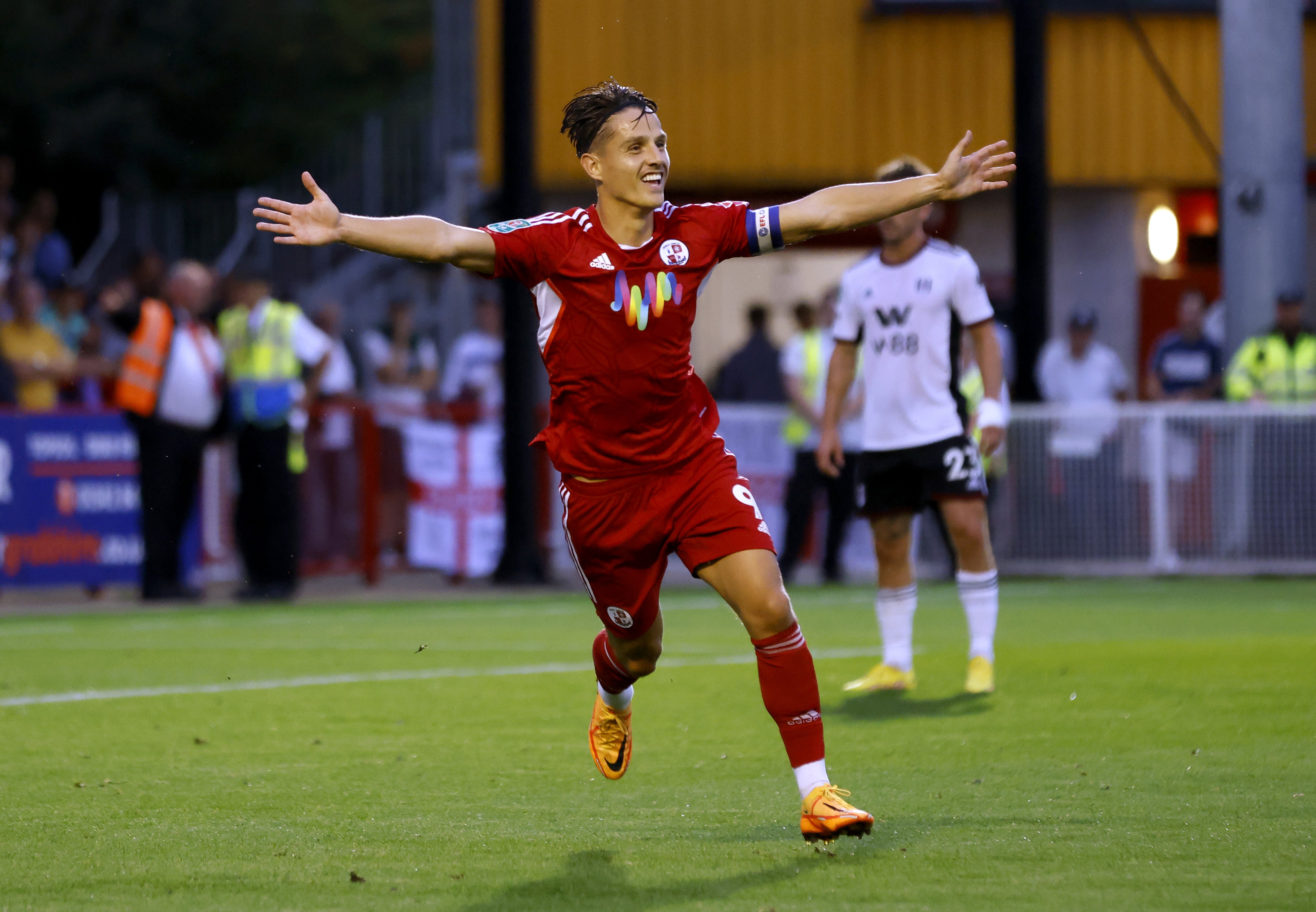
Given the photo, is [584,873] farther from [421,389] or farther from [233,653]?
[421,389]

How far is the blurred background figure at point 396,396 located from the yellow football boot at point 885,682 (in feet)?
24.7

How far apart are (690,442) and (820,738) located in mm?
955

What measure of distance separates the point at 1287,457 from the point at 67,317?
10.2m

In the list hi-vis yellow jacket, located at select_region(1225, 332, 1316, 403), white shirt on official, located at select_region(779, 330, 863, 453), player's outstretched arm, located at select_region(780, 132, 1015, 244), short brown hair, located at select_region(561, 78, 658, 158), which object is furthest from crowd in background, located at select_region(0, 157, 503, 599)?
player's outstretched arm, located at select_region(780, 132, 1015, 244)

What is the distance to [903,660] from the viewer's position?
8.80 m

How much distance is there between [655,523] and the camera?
5777mm

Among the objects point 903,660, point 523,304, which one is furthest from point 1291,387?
point 903,660

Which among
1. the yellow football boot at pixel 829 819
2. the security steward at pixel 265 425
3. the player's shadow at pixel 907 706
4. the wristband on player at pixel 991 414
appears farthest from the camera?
the security steward at pixel 265 425

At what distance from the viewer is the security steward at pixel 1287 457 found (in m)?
14.6

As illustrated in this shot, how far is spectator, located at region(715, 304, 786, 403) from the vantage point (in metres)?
16.3

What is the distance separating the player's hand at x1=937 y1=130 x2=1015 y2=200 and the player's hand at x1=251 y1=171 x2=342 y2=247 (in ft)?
5.68

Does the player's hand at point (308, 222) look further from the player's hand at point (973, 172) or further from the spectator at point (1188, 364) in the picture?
the spectator at point (1188, 364)

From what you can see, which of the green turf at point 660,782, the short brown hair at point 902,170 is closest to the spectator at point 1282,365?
the green turf at point 660,782

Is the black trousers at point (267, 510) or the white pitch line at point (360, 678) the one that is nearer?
the white pitch line at point (360, 678)
